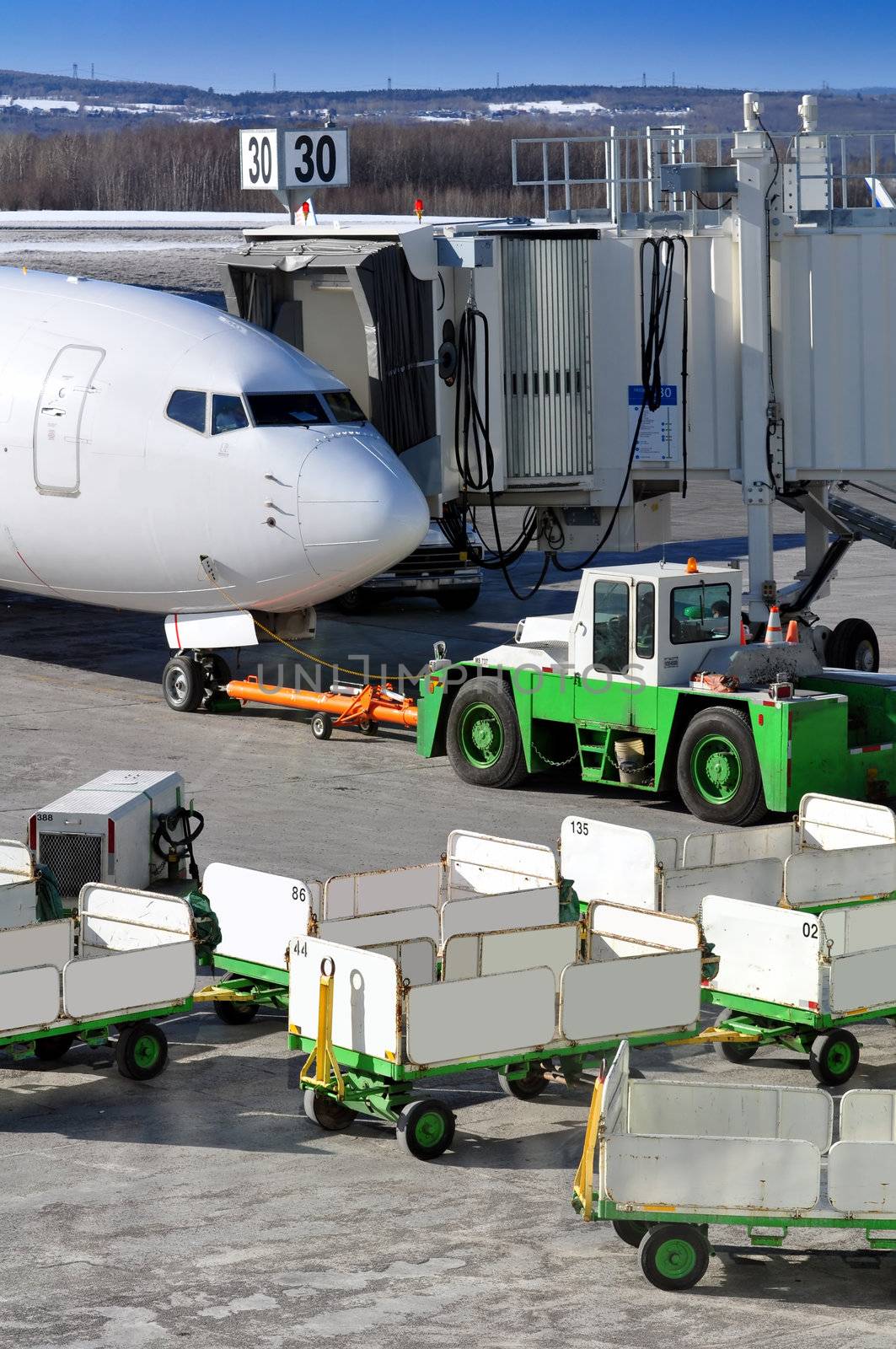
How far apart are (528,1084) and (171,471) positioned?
499 inches

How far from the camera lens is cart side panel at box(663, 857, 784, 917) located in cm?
1591

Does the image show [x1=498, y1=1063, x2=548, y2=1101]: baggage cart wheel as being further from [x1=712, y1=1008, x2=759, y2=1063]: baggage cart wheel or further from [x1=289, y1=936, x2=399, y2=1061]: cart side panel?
[x1=712, y1=1008, x2=759, y2=1063]: baggage cart wheel

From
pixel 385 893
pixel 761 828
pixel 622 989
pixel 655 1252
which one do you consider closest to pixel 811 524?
pixel 761 828

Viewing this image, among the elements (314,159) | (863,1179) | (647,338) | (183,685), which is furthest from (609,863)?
(314,159)

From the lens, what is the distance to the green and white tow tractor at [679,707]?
20.7 meters

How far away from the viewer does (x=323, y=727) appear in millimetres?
25250

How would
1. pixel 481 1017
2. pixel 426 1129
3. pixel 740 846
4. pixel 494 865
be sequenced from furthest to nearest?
pixel 740 846 < pixel 494 865 < pixel 481 1017 < pixel 426 1129

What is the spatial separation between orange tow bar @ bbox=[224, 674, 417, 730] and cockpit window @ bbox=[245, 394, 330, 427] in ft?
11.1

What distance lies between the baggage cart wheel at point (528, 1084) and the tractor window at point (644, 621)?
27.5ft

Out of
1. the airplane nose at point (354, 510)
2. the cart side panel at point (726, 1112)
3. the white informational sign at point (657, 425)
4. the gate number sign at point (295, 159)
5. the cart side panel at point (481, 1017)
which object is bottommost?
the cart side panel at point (726, 1112)

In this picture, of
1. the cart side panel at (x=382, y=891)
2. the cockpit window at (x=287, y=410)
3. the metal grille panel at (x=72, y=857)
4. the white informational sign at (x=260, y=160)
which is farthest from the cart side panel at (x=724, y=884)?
the white informational sign at (x=260, y=160)

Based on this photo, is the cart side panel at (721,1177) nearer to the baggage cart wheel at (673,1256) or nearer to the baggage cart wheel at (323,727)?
the baggage cart wheel at (673,1256)

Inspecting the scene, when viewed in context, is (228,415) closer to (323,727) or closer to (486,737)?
(323,727)

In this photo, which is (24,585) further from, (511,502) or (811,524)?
(811,524)
